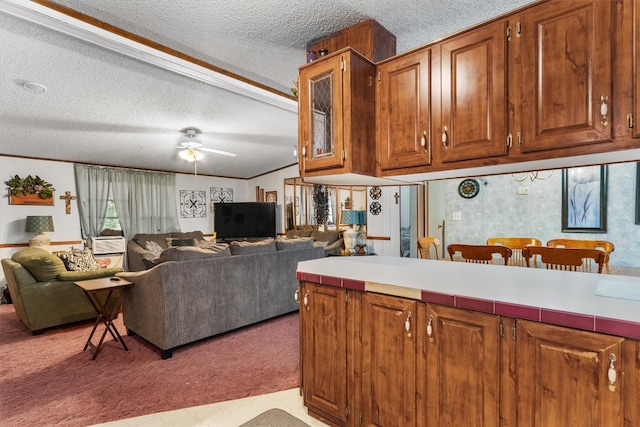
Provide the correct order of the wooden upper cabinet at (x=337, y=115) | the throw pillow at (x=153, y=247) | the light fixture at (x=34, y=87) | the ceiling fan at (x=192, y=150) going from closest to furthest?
the wooden upper cabinet at (x=337, y=115) < the light fixture at (x=34, y=87) < the ceiling fan at (x=192, y=150) < the throw pillow at (x=153, y=247)

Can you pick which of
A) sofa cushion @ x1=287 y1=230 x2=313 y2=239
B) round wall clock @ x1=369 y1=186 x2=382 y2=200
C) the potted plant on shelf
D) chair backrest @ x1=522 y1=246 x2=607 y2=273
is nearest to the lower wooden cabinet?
chair backrest @ x1=522 y1=246 x2=607 y2=273

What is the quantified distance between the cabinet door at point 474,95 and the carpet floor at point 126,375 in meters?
2.02

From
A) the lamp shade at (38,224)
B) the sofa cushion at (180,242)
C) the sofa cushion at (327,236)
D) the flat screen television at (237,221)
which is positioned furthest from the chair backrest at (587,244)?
the lamp shade at (38,224)

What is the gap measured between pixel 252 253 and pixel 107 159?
4102 millimetres

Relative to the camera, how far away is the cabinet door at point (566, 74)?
48.0 inches

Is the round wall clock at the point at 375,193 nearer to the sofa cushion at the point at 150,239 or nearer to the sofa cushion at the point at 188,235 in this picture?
the sofa cushion at the point at 188,235

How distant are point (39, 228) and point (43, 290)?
2227mm

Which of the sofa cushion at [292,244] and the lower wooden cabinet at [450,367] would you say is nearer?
the lower wooden cabinet at [450,367]

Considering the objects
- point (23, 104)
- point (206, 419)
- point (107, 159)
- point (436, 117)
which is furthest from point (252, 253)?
point (107, 159)

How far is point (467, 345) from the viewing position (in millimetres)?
1304

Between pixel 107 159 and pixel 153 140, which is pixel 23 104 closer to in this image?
pixel 153 140

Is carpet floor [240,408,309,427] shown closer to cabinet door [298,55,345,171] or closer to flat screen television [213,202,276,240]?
cabinet door [298,55,345,171]

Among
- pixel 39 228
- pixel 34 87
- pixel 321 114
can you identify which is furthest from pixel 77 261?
pixel 321 114

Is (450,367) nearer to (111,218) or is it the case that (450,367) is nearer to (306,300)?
(306,300)
